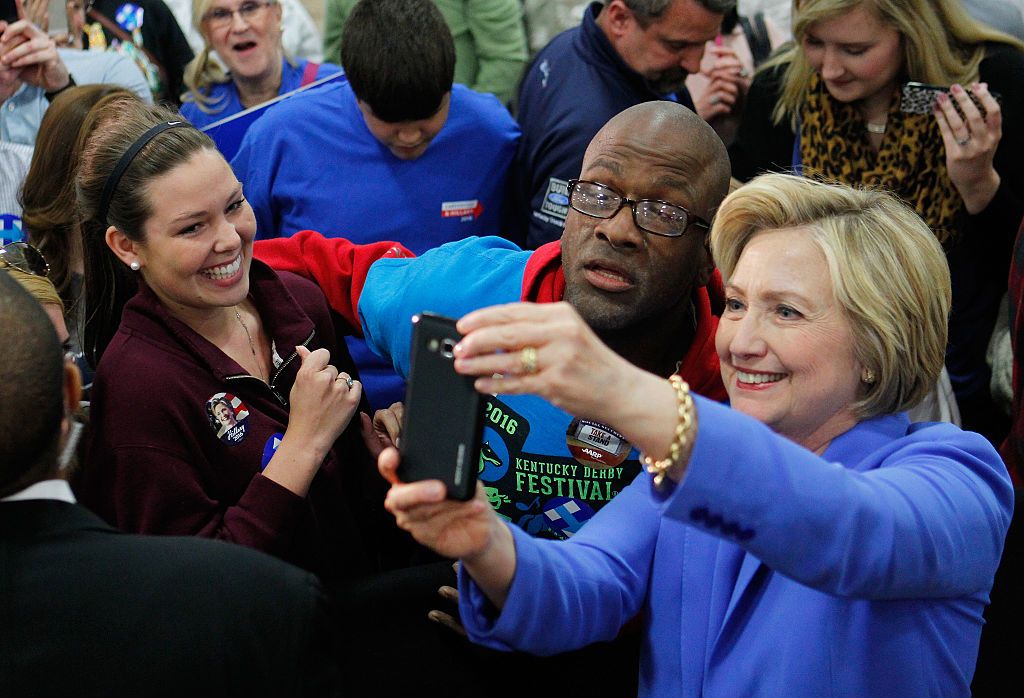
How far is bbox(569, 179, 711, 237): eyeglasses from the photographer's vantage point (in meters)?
2.57

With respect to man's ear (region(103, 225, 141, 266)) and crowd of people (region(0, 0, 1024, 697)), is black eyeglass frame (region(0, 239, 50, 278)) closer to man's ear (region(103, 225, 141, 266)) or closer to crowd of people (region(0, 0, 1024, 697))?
crowd of people (region(0, 0, 1024, 697))

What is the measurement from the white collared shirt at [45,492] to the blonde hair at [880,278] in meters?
1.32

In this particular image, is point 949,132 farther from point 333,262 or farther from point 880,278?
point 333,262

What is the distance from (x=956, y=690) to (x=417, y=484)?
39.9 inches

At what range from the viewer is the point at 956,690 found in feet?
6.38

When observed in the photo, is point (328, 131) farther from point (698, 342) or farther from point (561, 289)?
point (698, 342)

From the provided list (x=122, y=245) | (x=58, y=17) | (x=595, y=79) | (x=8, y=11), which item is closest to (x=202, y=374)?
(x=122, y=245)

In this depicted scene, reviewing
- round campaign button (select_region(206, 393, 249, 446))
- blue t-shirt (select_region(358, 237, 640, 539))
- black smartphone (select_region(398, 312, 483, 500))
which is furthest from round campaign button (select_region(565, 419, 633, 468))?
black smartphone (select_region(398, 312, 483, 500))

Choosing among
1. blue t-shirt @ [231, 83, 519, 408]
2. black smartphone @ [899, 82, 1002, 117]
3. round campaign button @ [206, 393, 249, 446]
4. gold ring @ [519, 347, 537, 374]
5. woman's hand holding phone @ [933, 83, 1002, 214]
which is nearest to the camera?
gold ring @ [519, 347, 537, 374]

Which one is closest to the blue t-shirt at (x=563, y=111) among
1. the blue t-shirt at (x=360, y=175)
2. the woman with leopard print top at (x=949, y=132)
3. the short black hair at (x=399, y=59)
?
the blue t-shirt at (x=360, y=175)

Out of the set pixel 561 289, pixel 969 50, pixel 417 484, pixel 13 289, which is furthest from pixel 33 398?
pixel 969 50

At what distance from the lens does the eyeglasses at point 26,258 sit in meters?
2.94

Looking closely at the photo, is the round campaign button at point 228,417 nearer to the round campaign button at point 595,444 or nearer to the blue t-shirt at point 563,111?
the round campaign button at point 595,444

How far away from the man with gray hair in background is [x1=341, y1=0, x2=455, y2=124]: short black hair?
362 millimetres
